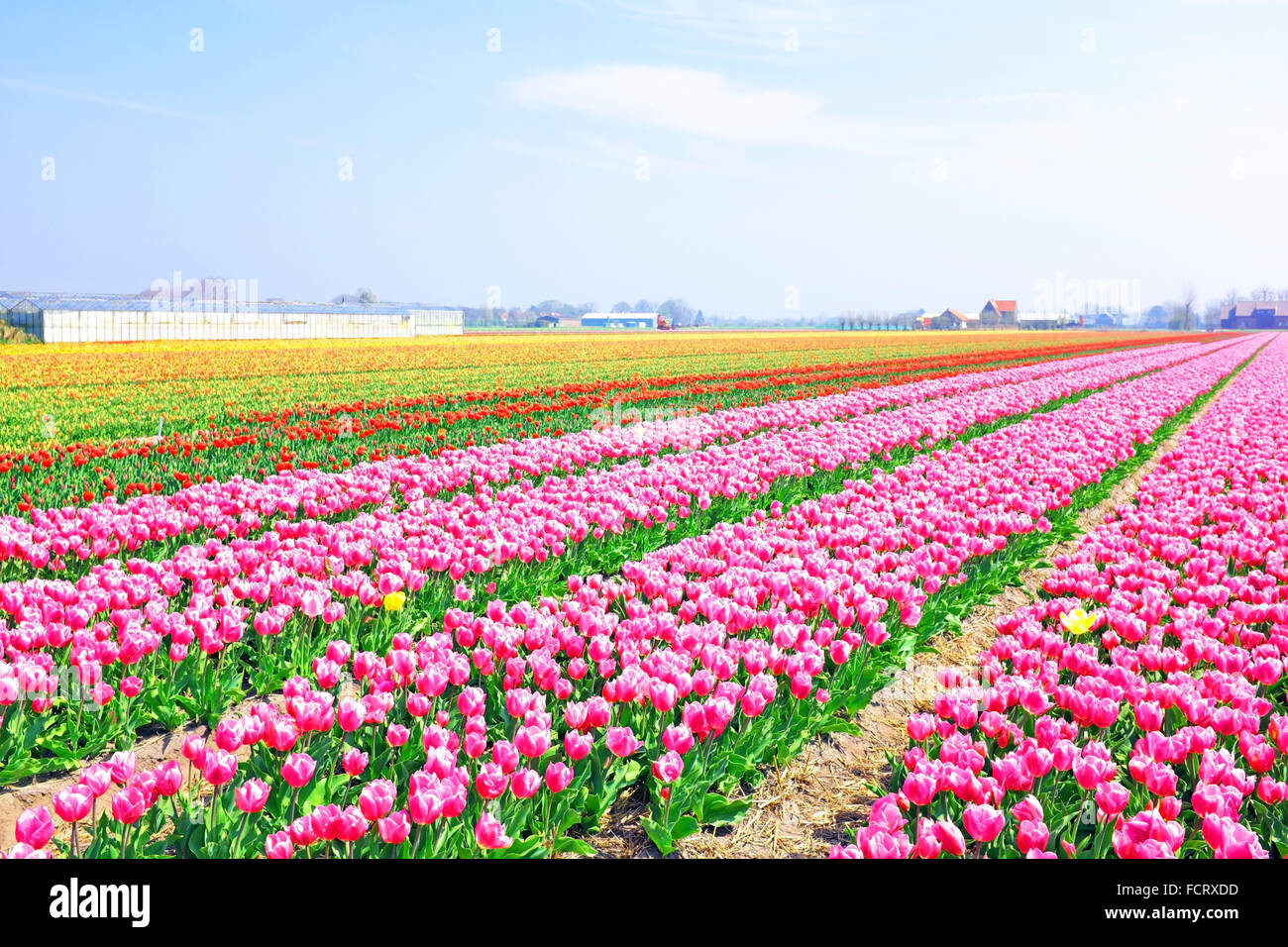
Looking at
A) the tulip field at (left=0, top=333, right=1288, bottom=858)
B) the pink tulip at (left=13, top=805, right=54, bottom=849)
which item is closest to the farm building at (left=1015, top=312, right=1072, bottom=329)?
the tulip field at (left=0, top=333, right=1288, bottom=858)

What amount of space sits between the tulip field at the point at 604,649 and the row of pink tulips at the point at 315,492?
5 centimetres

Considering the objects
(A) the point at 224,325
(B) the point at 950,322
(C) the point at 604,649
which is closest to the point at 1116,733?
(C) the point at 604,649

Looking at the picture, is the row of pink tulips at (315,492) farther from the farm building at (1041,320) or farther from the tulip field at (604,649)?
the farm building at (1041,320)

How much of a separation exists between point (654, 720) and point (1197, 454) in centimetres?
1097

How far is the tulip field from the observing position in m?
3.22

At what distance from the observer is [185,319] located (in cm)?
5681

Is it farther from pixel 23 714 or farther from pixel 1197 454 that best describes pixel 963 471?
pixel 23 714

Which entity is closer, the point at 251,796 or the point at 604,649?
the point at 251,796

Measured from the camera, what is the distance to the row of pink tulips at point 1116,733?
3023 millimetres

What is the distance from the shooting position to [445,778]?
3.01 m

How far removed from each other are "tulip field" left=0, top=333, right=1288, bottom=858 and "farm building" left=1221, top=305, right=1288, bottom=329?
201038 millimetres

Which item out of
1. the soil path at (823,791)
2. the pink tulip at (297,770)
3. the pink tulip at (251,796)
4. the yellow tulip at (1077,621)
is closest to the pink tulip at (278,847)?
the pink tulip at (251,796)

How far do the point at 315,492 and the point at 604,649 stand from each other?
4.93 meters

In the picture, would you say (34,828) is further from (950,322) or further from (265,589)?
(950,322)
